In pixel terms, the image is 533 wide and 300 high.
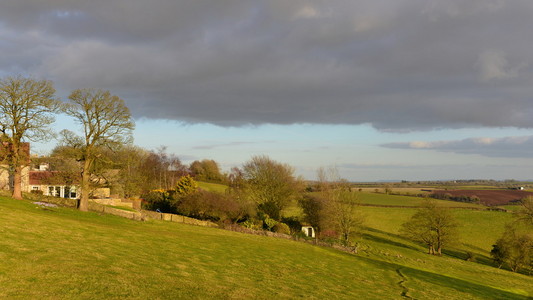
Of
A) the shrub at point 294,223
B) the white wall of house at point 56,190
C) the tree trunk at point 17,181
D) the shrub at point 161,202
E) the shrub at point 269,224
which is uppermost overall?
the tree trunk at point 17,181

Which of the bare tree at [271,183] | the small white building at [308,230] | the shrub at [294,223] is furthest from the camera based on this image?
the bare tree at [271,183]

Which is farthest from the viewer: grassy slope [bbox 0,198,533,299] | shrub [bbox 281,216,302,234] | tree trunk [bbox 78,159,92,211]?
shrub [bbox 281,216,302,234]

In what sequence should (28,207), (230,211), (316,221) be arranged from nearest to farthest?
(28,207) → (230,211) → (316,221)

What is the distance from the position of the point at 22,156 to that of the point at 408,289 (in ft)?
125

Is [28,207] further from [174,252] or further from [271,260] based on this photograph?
[271,260]

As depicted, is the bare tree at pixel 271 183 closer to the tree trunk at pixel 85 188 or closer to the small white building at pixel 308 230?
the small white building at pixel 308 230

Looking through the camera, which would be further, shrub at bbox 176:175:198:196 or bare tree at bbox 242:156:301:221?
bare tree at bbox 242:156:301:221

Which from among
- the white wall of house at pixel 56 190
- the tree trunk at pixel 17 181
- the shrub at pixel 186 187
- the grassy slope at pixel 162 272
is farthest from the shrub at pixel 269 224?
the white wall of house at pixel 56 190

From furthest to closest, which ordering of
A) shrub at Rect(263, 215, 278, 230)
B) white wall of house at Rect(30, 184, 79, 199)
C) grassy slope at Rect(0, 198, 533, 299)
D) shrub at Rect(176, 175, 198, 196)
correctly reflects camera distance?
shrub at Rect(176, 175, 198, 196)
white wall of house at Rect(30, 184, 79, 199)
shrub at Rect(263, 215, 278, 230)
grassy slope at Rect(0, 198, 533, 299)

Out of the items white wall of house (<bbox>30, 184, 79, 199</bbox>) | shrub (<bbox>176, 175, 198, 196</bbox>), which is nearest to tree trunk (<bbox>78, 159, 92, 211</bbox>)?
white wall of house (<bbox>30, 184, 79, 199</bbox>)

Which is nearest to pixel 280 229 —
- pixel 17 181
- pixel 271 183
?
pixel 271 183

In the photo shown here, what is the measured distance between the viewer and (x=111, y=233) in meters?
23.6

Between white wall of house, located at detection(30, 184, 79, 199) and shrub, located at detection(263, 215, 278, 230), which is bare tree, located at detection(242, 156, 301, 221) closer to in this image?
shrub, located at detection(263, 215, 278, 230)

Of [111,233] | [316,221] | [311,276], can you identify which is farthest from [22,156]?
[316,221]
